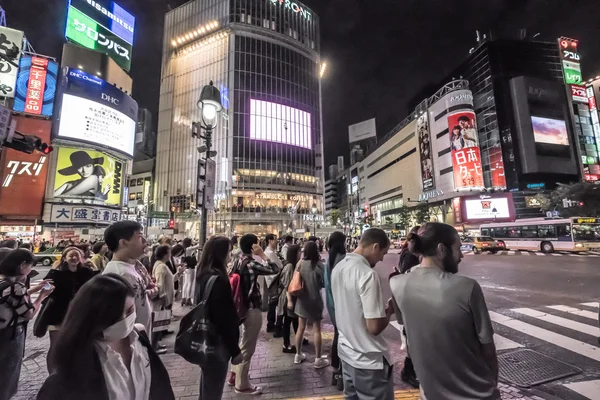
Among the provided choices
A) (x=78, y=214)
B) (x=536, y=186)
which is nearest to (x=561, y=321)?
(x=78, y=214)

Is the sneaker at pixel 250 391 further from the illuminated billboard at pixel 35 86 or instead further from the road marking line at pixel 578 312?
the illuminated billboard at pixel 35 86

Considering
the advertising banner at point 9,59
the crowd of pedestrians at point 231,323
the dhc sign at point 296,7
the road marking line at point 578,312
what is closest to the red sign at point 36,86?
the advertising banner at point 9,59

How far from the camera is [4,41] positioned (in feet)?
83.9

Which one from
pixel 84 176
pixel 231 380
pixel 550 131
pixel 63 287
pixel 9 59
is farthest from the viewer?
pixel 550 131

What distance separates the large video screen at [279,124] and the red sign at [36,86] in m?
33.2

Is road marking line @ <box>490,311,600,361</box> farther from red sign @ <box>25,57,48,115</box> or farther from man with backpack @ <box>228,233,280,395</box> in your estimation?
red sign @ <box>25,57,48,115</box>

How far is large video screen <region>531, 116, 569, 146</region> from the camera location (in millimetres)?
50469

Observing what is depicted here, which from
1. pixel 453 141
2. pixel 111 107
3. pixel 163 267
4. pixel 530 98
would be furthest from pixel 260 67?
pixel 163 267

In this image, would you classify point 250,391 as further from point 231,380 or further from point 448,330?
point 448,330

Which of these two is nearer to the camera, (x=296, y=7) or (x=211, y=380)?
(x=211, y=380)

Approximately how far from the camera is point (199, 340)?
2826 millimetres

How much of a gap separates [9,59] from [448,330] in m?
38.0

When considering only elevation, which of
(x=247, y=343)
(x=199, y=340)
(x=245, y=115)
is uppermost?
(x=245, y=115)

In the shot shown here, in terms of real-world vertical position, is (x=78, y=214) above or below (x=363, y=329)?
above
